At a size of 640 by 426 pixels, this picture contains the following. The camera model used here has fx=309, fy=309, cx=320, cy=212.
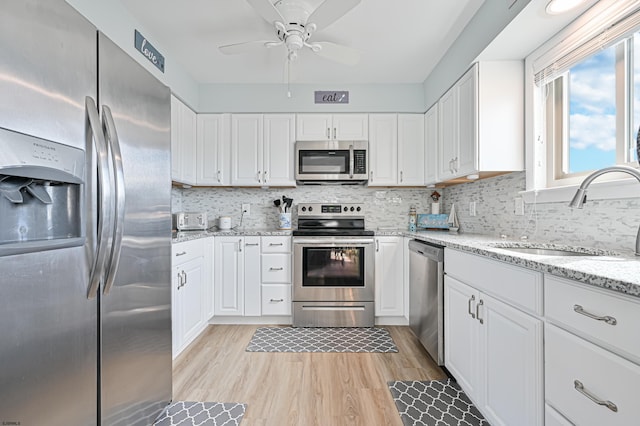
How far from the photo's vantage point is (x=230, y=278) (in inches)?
120

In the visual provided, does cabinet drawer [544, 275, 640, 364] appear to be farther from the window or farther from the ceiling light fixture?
the ceiling light fixture

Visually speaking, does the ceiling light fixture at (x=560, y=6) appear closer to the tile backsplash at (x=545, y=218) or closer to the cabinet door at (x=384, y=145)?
the tile backsplash at (x=545, y=218)

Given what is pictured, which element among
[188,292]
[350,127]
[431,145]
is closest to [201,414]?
[188,292]

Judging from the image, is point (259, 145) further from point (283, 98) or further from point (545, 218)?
point (545, 218)

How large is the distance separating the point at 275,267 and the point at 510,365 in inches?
84.2

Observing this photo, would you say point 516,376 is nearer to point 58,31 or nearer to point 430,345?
point 430,345

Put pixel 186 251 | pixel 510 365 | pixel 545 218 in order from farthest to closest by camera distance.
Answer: pixel 186 251, pixel 545 218, pixel 510 365

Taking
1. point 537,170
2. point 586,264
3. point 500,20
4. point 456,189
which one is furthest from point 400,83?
point 586,264

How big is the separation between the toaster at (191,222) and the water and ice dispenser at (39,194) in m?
2.08

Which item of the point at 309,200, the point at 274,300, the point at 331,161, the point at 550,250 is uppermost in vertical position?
the point at 331,161

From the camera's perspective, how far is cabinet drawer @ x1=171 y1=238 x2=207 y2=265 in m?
2.25

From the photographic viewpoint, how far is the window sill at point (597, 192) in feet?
4.57

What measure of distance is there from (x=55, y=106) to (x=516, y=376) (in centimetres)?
197

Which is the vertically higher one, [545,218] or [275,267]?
[545,218]
